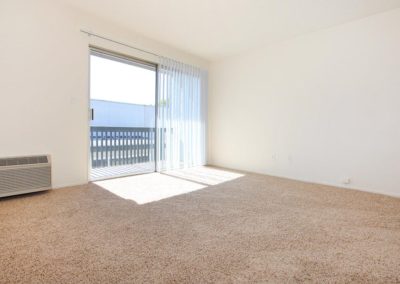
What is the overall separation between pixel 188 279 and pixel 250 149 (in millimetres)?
3453

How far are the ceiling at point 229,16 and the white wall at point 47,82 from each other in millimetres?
374

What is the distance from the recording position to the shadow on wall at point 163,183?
2.86 meters

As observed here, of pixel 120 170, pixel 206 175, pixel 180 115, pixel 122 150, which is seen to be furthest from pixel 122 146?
pixel 206 175

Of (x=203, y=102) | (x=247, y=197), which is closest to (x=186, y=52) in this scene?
(x=203, y=102)

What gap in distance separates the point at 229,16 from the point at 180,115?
2.00 metres

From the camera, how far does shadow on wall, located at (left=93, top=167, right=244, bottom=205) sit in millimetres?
2857

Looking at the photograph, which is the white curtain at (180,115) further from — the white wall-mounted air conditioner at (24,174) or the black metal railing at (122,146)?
the white wall-mounted air conditioner at (24,174)

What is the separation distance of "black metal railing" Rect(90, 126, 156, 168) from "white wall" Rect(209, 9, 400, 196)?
5.56ft

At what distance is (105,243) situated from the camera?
1653mm

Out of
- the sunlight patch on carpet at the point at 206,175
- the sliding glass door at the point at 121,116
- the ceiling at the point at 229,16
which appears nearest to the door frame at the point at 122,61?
the sliding glass door at the point at 121,116

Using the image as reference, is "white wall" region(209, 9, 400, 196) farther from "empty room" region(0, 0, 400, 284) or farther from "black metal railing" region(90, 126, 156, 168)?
"black metal railing" region(90, 126, 156, 168)

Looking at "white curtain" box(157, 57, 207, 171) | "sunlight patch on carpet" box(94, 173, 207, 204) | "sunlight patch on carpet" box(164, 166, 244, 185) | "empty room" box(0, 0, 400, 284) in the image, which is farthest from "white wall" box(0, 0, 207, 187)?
"sunlight patch on carpet" box(164, 166, 244, 185)

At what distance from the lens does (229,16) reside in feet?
10.3

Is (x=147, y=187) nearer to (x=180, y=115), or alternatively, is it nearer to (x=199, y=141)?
(x=180, y=115)
